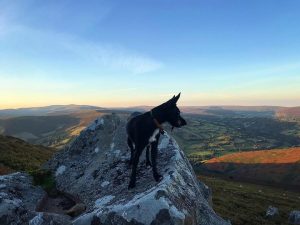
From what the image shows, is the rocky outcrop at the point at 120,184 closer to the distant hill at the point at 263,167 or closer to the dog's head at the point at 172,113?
the dog's head at the point at 172,113

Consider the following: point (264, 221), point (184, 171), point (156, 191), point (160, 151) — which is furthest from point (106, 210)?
point (264, 221)

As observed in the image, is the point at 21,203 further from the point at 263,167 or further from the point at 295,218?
the point at 263,167

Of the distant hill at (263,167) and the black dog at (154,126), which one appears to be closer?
the black dog at (154,126)

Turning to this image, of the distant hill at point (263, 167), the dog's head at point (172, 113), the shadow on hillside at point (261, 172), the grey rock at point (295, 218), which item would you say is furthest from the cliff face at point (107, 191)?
the distant hill at point (263, 167)

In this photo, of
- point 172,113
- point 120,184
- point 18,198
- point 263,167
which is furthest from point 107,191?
point 263,167

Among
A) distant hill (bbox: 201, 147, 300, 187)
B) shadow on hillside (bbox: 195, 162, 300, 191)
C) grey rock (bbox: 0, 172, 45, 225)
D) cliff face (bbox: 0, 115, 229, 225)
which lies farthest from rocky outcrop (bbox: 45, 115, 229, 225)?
distant hill (bbox: 201, 147, 300, 187)

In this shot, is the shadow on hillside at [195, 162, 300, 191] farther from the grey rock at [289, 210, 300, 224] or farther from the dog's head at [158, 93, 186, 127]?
the dog's head at [158, 93, 186, 127]

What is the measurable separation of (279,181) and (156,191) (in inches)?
4985

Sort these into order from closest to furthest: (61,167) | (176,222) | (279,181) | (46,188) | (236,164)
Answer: (176,222), (46,188), (61,167), (279,181), (236,164)

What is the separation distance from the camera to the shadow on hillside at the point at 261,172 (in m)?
125

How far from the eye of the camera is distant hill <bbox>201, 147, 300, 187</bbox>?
13036 cm

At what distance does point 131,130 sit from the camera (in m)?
12.8

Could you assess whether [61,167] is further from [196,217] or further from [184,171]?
[196,217]

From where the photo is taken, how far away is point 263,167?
148375 millimetres
